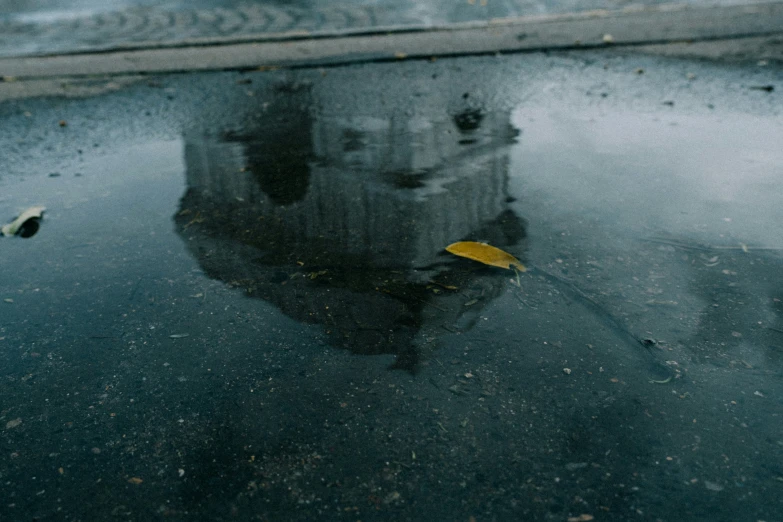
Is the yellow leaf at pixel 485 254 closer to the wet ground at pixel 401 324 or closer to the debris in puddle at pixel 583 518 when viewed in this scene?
the wet ground at pixel 401 324

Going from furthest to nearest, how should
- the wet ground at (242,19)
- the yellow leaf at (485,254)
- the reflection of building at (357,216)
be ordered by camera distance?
the wet ground at (242,19), the yellow leaf at (485,254), the reflection of building at (357,216)

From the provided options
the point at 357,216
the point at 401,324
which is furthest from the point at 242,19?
the point at 401,324

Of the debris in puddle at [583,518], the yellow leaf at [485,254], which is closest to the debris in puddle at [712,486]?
the debris in puddle at [583,518]

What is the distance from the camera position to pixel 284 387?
1.73 meters

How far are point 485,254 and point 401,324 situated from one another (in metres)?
0.49

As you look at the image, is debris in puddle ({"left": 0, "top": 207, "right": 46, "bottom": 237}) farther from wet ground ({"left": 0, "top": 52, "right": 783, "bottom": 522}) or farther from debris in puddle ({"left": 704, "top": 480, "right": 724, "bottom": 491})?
debris in puddle ({"left": 704, "top": 480, "right": 724, "bottom": 491})

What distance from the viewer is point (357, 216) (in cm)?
262

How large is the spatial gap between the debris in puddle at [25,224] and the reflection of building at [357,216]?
2.00 ft

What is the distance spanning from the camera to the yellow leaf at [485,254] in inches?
87.2

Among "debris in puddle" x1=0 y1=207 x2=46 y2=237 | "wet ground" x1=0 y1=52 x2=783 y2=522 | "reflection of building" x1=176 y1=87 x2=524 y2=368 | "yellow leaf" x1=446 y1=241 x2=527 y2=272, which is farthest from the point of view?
"debris in puddle" x1=0 y1=207 x2=46 y2=237

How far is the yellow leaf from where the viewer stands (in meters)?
Answer: 2.21

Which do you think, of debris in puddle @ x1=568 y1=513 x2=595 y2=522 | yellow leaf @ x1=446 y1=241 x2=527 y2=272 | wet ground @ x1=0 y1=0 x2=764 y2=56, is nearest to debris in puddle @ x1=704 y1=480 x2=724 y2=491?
debris in puddle @ x1=568 y1=513 x2=595 y2=522

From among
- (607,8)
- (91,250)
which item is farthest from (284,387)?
(607,8)

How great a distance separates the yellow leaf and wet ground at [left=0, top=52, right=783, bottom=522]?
0.05m
